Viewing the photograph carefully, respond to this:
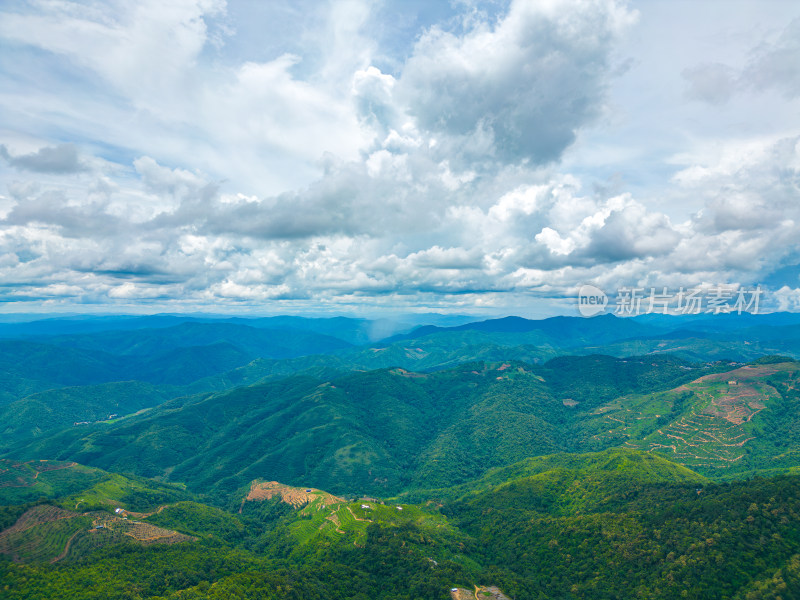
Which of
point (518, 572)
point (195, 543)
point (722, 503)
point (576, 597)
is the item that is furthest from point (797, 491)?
point (195, 543)

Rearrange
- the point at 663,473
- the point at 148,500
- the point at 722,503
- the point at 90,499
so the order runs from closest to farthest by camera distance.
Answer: the point at 722,503, the point at 90,499, the point at 663,473, the point at 148,500

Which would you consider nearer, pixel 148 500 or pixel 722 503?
pixel 722 503

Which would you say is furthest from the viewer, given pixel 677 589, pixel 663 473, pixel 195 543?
pixel 663 473

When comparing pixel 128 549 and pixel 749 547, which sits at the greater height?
pixel 749 547

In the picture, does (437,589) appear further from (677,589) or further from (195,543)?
(195,543)

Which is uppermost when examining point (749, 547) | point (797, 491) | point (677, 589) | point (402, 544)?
point (797, 491)

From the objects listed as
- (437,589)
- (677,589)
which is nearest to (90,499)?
(437,589)

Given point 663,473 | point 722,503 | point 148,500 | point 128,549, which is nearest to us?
point 722,503

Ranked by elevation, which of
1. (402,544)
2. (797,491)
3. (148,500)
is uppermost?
(797,491)

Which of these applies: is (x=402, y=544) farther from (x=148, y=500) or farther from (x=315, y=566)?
(x=148, y=500)
